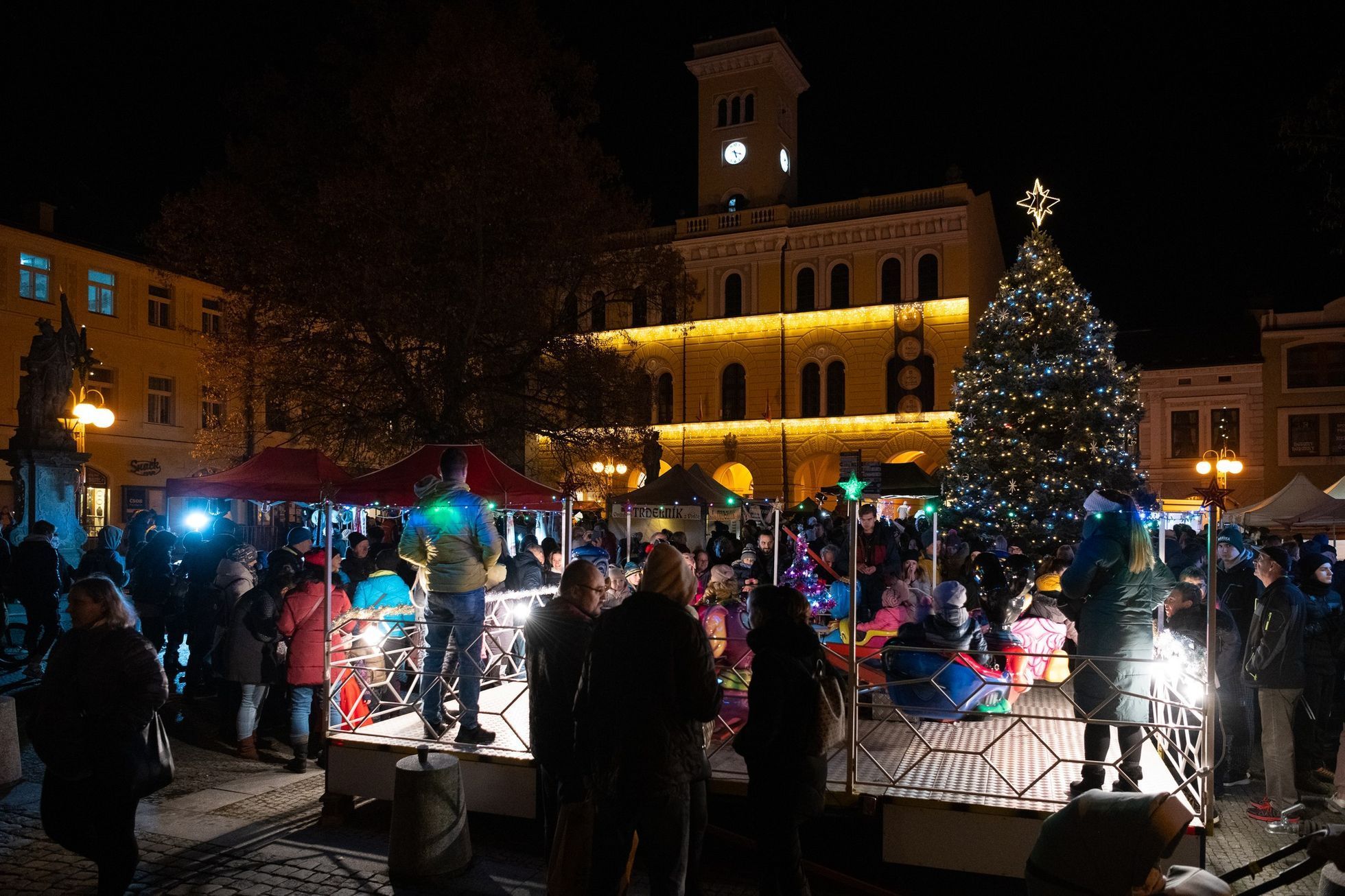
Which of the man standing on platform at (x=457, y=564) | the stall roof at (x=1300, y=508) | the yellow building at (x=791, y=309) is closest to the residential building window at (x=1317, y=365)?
the yellow building at (x=791, y=309)

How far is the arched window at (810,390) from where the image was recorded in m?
38.8

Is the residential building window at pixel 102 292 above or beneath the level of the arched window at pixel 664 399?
above

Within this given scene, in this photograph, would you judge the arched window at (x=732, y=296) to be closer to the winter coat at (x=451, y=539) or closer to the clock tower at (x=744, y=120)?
the clock tower at (x=744, y=120)

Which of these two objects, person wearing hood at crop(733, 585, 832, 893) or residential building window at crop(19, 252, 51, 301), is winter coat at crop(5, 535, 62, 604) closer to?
person wearing hood at crop(733, 585, 832, 893)

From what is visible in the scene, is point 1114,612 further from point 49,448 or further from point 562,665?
point 49,448

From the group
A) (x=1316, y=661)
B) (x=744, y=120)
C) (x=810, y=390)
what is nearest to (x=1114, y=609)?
(x=1316, y=661)

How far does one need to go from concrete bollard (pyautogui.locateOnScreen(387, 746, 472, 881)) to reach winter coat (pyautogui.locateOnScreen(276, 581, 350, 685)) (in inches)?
103

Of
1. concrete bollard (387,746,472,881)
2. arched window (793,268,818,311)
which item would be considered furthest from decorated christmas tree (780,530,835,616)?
arched window (793,268,818,311)

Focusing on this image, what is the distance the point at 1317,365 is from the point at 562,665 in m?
39.3

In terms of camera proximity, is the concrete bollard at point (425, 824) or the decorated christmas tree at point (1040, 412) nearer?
the concrete bollard at point (425, 824)

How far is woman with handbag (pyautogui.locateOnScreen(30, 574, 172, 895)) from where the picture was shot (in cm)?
470

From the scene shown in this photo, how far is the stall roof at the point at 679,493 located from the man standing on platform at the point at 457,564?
28.8ft

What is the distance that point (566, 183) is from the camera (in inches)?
696

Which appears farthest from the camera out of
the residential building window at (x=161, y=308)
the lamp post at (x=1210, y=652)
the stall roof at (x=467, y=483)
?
the residential building window at (x=161, y=308)
